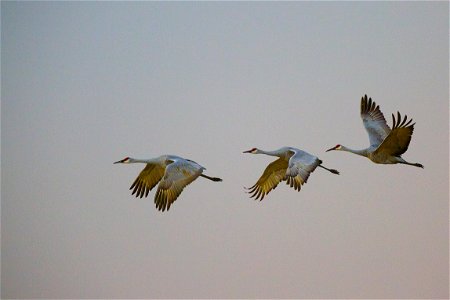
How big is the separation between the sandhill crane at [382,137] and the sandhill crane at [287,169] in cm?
87

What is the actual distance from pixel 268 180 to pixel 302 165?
1899 millimetres

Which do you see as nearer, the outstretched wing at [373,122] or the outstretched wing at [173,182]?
the outstretched wing at [173,182]

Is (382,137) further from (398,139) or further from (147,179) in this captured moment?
(147,179)

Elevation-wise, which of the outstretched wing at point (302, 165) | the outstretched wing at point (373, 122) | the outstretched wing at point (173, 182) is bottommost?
the outstretched wing at point (173, 182)

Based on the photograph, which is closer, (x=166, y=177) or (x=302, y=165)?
(x=166, y=177)

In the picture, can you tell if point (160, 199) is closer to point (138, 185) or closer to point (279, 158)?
point (138, 185)

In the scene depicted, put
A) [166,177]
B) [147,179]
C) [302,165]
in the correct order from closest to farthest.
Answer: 1. [166,177]
2. [302,165]
3. [147,179]

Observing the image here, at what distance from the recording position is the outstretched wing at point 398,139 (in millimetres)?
19328

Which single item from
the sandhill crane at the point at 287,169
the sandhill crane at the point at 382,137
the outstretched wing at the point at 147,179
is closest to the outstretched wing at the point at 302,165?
the sandhill crane at the point at 287,169

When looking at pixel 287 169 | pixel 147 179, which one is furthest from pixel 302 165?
pixel 147 179

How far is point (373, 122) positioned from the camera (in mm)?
21000

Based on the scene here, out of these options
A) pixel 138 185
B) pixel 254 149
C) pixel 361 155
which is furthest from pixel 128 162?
pixel 361 155

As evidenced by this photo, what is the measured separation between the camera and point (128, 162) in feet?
68.3

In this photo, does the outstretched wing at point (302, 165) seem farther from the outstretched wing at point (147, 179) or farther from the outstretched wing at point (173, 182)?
the outstretched wing at point (147, 179)
